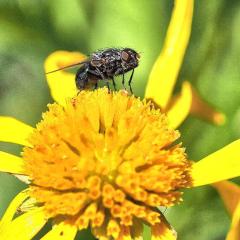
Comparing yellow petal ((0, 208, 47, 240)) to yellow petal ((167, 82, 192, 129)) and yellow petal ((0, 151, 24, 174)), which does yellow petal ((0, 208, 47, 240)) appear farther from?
yellow petal ((167, 82, 192, 129))

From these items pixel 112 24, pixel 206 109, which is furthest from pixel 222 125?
pixel 112 24

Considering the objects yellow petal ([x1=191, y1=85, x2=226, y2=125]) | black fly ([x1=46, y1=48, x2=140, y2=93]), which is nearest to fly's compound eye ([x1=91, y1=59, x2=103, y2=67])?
black fly ([x1=46, y1=48, x2=140, y2=93])

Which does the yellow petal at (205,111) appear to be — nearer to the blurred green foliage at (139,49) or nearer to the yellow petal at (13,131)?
the blurred green foliage at (139,49)

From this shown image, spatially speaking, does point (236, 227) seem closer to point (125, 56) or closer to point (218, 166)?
point (218, 166)

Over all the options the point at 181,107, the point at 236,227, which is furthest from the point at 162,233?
the point at 181,107

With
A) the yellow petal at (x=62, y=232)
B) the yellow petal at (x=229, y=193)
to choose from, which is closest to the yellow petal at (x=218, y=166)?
the yellow petal at (x=229, y=193)

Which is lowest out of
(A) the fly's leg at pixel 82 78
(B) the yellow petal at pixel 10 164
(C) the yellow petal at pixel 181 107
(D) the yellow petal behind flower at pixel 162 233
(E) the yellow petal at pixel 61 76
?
(D) the yellow petal behind flower at pixel 162 233

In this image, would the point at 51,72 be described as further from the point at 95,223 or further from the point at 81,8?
the point at 95,223
